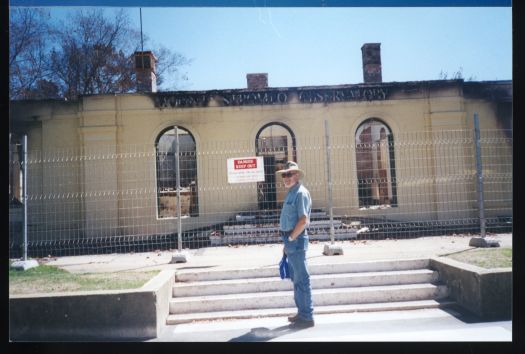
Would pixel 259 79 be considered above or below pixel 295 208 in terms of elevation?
above

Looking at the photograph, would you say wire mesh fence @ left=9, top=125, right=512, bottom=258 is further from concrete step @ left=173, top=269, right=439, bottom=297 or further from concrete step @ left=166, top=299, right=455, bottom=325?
concrete step @ left=166, top=299, right=455, bottom=325

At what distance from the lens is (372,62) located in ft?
42.7

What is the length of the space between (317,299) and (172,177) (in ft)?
24.4

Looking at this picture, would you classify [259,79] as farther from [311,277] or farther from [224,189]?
[311,277]

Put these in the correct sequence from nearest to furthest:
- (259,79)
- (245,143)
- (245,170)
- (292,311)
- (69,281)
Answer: (292,311) < (69,281) < (245,170) < (245,143) < (259,79)

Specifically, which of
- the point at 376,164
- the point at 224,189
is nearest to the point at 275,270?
the point at 224,189

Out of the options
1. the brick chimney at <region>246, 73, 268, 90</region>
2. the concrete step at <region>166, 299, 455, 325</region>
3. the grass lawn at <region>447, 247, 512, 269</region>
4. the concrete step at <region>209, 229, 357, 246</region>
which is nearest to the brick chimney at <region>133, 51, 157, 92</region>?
the brick chimney at <region>246, 73, 268, 90</region>

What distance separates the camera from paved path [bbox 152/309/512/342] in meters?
4.21

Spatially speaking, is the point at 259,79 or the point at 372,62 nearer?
the point at 372,62

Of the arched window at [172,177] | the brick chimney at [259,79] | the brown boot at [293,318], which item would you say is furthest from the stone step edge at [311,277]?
the brick chimney at [259,79]

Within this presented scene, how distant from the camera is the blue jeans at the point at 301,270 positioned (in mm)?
4379

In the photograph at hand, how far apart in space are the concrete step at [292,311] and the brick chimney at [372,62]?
9.78 metres

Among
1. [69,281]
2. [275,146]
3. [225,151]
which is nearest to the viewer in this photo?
[69,281]
